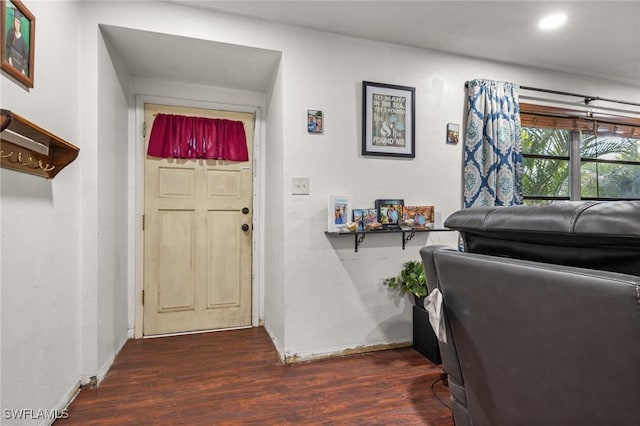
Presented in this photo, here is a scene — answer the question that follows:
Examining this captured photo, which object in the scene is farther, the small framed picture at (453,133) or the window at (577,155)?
the window at (577,155)

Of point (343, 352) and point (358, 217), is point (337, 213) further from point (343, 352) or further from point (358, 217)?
point (343, 352)

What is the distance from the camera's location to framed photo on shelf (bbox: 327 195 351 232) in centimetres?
241

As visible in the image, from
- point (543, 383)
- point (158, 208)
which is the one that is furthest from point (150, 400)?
point (543, 383)

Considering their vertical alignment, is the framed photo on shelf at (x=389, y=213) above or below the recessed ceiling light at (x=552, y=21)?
below

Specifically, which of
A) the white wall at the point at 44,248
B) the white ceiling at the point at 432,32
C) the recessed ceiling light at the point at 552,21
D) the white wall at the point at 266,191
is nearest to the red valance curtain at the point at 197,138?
the white wall at the point at 266,191

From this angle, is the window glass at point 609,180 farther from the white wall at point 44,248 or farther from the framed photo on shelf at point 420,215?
the white wall at point 44,248

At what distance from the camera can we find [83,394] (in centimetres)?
192

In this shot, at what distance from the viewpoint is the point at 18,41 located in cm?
139

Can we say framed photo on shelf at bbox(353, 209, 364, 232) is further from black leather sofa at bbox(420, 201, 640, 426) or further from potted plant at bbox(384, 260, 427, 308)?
black leather sofa at bbox(420, 201, 640, 426)

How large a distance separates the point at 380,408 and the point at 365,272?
0.99m

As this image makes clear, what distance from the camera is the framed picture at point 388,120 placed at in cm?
254

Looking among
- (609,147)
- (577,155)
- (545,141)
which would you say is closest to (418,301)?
(545,141)

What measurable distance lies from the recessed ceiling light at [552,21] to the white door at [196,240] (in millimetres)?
2456

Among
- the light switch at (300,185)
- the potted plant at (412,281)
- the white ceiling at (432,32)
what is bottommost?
the potted plant at (412,281)
